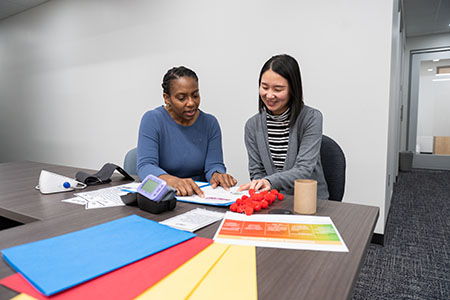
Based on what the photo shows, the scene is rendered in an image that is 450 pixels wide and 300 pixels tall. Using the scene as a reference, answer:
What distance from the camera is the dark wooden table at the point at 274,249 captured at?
0.54 metres

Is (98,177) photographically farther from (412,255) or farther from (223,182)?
(412,255)

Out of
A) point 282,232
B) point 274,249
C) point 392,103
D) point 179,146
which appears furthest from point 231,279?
point 392,103

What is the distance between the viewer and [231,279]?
1.84 ft

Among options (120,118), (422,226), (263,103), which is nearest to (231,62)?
(263,103)

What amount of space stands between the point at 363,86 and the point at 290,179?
1.43m

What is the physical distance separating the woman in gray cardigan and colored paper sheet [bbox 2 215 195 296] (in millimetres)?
646

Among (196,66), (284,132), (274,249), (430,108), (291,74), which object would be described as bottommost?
(274,249)

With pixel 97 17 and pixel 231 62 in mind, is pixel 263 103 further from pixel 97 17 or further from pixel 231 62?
pixel 97 17

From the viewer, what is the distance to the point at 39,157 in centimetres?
530

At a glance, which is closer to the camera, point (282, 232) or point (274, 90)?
point (282, 232)

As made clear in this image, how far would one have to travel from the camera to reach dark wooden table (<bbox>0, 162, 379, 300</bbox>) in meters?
0.54

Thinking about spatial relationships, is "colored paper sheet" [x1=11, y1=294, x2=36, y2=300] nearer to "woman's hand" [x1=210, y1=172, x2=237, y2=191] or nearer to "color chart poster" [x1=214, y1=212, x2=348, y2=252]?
"color chart poster" [x1=214, y1=212, x2=348, y2=252]

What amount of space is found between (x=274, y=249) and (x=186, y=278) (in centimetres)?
23

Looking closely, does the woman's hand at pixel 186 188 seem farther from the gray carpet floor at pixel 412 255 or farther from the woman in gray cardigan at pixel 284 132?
the gray carpet floor at pixel 412 255
